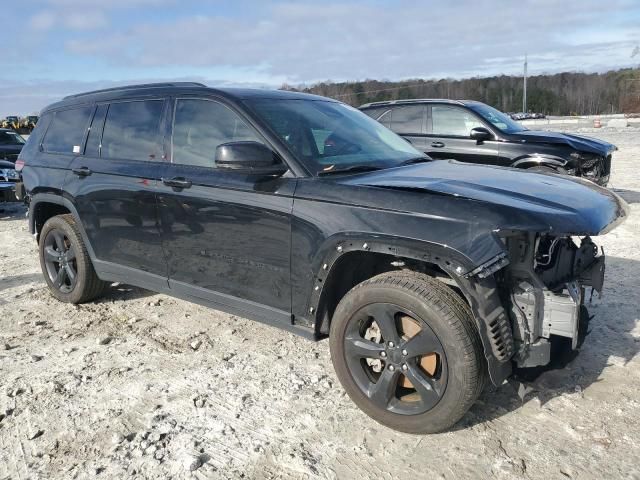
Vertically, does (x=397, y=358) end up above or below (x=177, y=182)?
below

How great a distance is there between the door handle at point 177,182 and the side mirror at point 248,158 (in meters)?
0.58

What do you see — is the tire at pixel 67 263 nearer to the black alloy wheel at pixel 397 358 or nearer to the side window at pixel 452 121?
the black alloy wheel at pixel 397 358

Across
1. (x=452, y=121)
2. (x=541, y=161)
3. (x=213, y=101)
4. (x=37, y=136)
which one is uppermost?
(x=213, y=101)

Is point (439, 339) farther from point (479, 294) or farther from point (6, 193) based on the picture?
point (6, 193)

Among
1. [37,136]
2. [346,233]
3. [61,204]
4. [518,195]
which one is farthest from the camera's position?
[37,136]

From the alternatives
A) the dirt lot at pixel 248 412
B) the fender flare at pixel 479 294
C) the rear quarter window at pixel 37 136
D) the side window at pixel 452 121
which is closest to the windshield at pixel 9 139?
the rear quarter window at pixel 37 136

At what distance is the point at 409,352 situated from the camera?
2936 millimetres

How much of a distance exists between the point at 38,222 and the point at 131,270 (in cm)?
163

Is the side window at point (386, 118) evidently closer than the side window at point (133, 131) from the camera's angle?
No

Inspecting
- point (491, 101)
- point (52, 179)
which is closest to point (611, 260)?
point (52, 179)

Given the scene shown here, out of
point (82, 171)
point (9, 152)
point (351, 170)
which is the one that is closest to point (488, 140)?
point (351, 170)

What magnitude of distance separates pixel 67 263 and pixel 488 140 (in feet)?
20.8

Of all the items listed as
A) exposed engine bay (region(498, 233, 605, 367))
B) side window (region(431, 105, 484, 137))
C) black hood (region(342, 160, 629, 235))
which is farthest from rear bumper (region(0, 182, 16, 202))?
exposed engine bay (region(498, 233, 605, 367))

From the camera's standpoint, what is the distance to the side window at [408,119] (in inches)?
362
